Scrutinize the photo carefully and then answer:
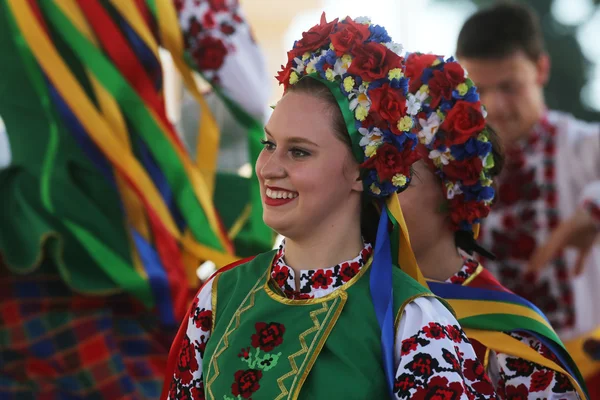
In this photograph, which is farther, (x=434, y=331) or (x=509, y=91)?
(x=509, y=91)

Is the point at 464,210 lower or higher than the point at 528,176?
higher

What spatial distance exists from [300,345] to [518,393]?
0.53 meters

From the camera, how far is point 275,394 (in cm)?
148

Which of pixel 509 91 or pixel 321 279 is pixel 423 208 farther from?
pixel 509 91

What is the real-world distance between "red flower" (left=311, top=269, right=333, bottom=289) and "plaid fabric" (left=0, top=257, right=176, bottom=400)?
1.08m

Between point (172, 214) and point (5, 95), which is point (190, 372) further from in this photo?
point (5, 95)

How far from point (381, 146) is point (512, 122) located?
1674 mm

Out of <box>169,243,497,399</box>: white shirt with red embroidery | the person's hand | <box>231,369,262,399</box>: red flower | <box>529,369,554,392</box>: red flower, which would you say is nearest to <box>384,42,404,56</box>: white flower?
<box>169,243,497,399</box>: white shirt with red embroidery

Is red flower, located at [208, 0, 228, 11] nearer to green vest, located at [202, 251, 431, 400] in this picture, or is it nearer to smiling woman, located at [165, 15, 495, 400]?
smiling woman, located at [165, 15, 495, 400]

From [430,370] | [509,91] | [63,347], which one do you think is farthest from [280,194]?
[509,91]

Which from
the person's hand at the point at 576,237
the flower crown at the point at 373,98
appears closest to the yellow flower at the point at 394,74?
the flower crown at the point at 373,98

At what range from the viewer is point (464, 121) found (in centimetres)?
194

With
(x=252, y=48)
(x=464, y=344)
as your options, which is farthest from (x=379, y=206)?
(x=252, y=48)

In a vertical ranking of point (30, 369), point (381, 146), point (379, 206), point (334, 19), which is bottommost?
point (30, 369)
